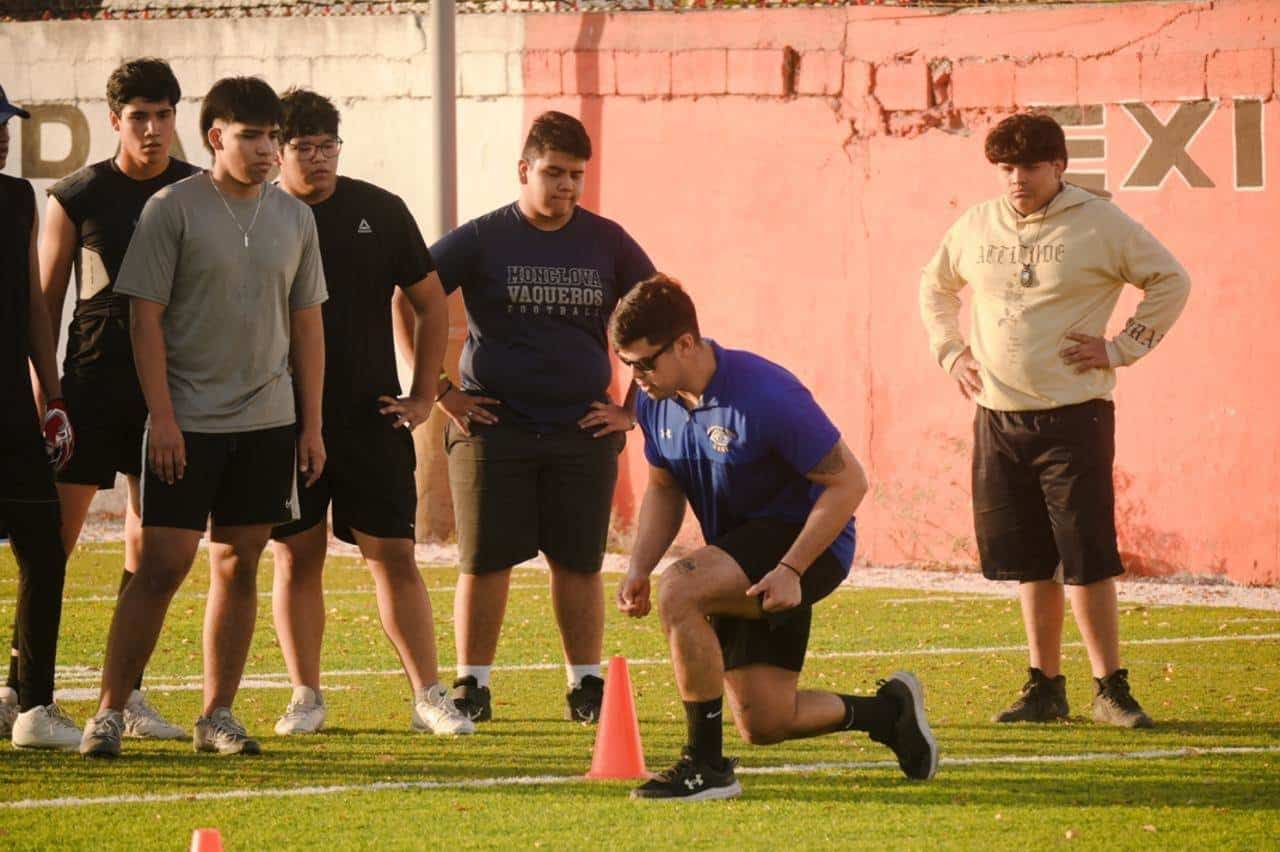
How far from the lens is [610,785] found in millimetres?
7379

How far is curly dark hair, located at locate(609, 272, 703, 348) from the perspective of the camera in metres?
7.07

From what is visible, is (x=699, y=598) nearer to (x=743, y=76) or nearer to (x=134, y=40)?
(x=743, y=76)

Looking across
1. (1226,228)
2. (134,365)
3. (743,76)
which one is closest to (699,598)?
(134,365)

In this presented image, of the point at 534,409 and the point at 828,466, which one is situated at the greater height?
the point at 534,409

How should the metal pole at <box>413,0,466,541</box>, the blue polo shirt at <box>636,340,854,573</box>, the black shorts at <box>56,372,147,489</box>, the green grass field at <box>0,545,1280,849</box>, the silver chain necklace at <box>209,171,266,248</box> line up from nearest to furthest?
the green grass field at <box>0,545,1280,849</box> < the blue polo shirt at <box>636,340,854,573</box> < the silver chain necklace at <box>209,171,266,248</box> < the black shorts at <box>56,372,147,489</box> < the metal pole at <box>413,0,466,541</box>

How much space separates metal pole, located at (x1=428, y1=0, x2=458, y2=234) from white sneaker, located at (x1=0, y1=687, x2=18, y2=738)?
7.20 meters

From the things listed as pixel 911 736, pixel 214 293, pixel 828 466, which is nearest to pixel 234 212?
pixel 214 293

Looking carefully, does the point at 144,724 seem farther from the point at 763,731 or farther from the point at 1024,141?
the point at 1024,141

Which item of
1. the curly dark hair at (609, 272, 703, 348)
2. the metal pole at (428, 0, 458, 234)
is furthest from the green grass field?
the metal pole at (428, 0, 458, 234)

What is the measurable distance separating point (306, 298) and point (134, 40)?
9.81 m

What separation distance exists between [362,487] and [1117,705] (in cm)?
279

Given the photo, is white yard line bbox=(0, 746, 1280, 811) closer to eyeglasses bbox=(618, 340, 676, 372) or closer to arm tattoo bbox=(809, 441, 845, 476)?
arm tattoo bbox=(809, 441, 845, 476)

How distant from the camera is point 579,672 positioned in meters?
9.17

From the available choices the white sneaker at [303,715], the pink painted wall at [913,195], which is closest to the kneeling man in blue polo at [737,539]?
the white sneaker at [303,715]
